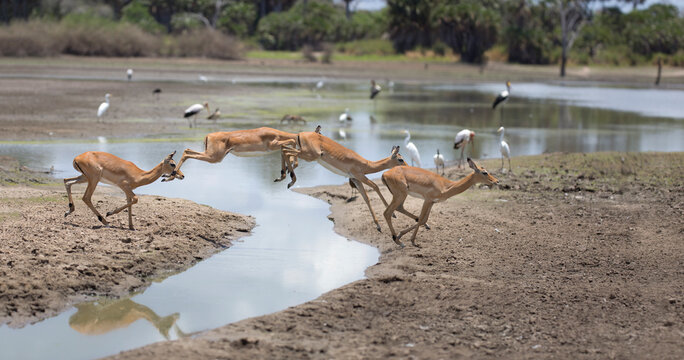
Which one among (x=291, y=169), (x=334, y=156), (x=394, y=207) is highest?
(x=334, y=156)

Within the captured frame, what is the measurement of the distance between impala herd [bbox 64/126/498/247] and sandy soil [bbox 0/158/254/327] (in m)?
0.50

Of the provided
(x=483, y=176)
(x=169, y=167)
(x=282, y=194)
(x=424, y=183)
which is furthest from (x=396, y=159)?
(x=282, y=194)

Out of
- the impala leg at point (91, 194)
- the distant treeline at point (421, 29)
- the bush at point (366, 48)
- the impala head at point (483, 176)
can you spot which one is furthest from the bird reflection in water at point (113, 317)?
the bush at point (366, 48)

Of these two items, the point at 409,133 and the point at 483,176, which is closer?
the point at 483,176

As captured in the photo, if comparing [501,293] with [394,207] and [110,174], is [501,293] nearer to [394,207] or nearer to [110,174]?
[394,207]

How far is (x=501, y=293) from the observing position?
8836 millimetres

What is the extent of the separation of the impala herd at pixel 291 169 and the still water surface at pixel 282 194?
3.18 ft

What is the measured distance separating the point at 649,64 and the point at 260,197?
6761cm

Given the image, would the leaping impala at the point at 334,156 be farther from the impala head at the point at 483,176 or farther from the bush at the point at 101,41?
the bush at the point at 101,41

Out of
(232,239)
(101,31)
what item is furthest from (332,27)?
(232,239)

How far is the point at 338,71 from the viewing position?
6125 centimetres

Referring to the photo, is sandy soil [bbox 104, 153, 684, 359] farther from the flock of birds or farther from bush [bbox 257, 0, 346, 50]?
bush [bbox 257, 0, 346, 50]

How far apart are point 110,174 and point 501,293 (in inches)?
206

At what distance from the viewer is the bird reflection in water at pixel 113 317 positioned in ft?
26.3
